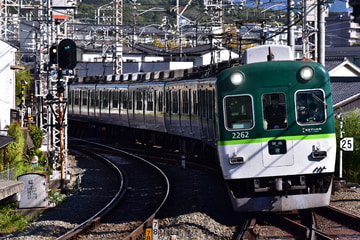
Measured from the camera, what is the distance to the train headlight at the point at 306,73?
412 inches

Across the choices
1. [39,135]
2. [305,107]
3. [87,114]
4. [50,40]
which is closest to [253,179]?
[305,107]

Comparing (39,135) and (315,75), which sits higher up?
(315,75)

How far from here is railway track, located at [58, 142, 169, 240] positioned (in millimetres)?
10477

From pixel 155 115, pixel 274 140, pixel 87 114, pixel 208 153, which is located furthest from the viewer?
pixel 87 114

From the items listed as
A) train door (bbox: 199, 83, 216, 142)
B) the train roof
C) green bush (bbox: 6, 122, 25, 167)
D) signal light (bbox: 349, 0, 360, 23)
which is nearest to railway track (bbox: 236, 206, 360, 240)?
train door (bbox: 199, 83, 216, 142)

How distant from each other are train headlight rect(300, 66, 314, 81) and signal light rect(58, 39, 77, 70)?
6.00 metres

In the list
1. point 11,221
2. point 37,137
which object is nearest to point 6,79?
point 37,137

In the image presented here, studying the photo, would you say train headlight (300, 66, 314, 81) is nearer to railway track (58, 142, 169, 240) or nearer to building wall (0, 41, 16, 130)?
railway track (58, 142, 169, 240)

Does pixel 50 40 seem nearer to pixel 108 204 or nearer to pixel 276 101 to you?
pixel 108 204

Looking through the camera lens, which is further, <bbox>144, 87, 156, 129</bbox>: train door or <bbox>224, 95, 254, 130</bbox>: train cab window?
<bbox>144, 87, 156, 129</bbox>: train door

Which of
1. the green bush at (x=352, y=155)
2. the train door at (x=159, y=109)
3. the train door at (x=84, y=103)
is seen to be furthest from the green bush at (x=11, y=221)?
the train door at (x=84, y=103)

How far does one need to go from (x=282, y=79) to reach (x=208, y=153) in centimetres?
840

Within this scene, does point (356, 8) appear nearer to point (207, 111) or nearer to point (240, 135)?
point (240, 135)

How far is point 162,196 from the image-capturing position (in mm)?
14031
